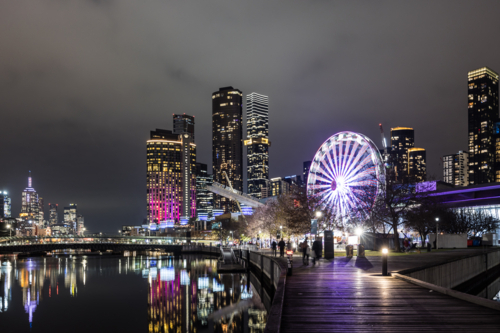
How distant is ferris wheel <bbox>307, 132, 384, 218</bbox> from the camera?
60312 mm

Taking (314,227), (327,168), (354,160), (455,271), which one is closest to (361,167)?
(354,160)

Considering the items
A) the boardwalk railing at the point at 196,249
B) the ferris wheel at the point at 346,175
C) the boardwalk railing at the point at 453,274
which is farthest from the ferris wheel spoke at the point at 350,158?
the boardwalk railing at the point at 196,249

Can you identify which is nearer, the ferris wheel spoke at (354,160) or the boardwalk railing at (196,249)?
the ferris wheel spoke at (354,160)

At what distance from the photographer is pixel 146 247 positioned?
148250mm

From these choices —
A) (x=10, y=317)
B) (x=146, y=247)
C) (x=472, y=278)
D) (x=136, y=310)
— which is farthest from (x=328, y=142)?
(x=146, y=247)

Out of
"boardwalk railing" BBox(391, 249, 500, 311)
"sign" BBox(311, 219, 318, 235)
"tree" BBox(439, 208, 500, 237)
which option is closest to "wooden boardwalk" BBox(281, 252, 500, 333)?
"boardwalk railing" BBox(391, 249, 500, 311)

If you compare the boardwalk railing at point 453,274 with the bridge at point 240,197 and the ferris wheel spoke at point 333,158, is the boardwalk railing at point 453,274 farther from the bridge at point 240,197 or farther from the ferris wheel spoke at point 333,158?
the bridge at point 240,197

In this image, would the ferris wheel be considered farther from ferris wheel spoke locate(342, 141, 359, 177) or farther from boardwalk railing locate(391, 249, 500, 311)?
boardwalk railing locate(391, 249, 500, 311)

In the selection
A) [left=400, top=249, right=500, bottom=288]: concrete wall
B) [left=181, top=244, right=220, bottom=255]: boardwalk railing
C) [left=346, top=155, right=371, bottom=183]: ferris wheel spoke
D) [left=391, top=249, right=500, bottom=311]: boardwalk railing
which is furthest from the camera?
[left=181, top=244, right=220, bottom=255]: boardwalk railing

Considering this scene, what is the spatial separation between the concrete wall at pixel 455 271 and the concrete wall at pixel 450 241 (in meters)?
12.0

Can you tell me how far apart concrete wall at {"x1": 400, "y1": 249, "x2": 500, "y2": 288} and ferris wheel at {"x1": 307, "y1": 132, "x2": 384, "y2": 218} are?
1619 centimetres

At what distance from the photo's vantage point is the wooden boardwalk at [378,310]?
10977mm

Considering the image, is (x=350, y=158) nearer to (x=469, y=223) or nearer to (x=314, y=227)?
(x=314, y=227)

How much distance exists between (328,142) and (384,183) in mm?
14599
